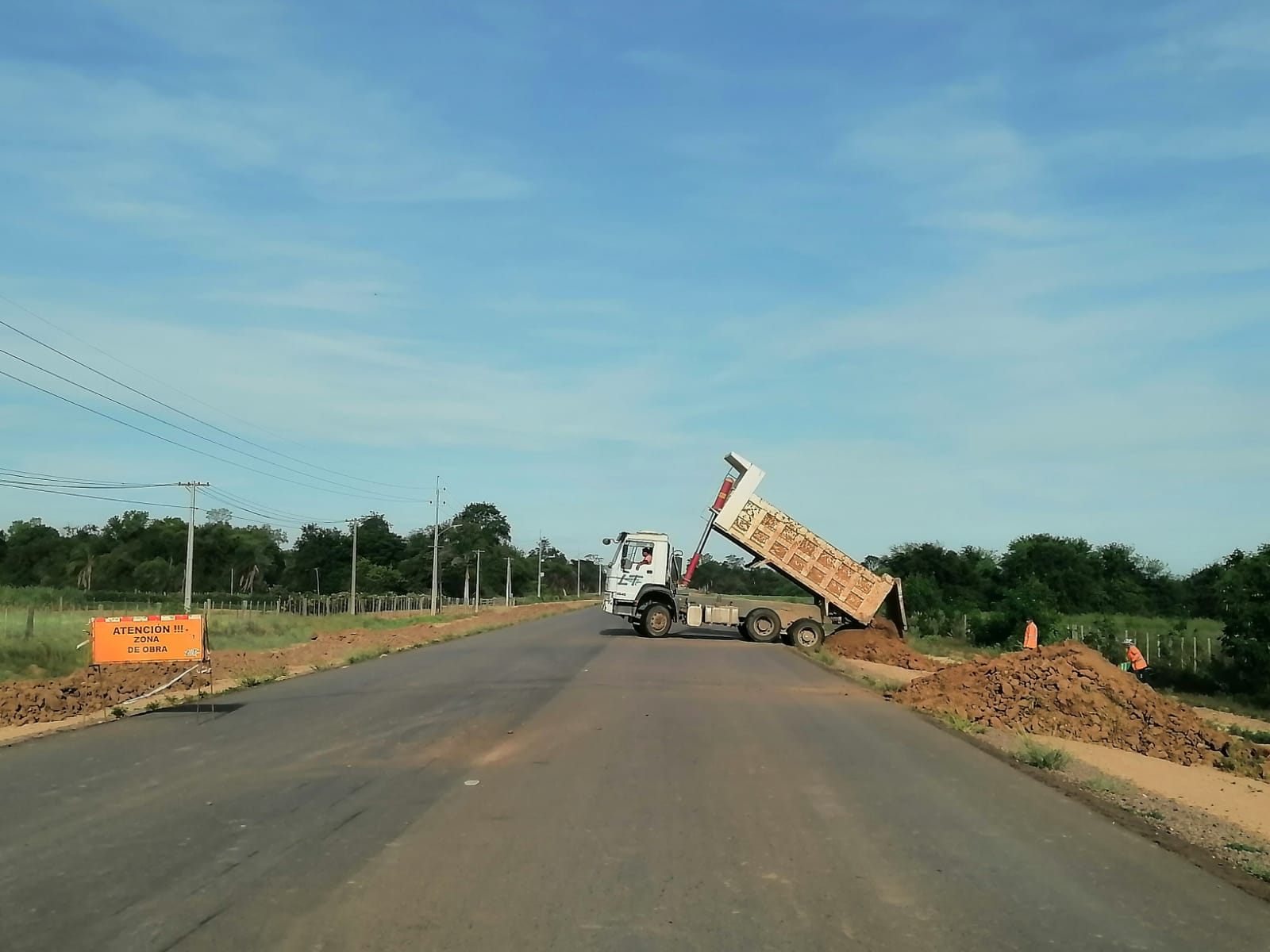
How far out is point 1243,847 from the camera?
8.70 meters

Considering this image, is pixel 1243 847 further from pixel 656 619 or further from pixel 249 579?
pixel 249 579

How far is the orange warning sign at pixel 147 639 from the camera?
52.3 ft

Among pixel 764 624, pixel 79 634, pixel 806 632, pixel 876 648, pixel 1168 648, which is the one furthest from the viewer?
pixel 764 624

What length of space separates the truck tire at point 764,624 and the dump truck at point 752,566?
3cm

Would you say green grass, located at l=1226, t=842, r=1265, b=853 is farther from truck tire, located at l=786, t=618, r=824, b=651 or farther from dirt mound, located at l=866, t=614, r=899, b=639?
truck tire, located at l=786, t=618, r=824, b=651

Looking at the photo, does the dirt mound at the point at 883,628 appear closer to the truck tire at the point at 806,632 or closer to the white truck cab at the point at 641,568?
the truck tire at the point at 806,632

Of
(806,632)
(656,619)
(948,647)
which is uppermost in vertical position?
(656,619)

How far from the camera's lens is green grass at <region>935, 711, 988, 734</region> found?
53.7 feet

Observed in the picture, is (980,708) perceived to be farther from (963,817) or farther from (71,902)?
(71,902)

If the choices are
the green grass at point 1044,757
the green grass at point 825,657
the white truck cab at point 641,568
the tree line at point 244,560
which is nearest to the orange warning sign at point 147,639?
the green grass at point 1044,757

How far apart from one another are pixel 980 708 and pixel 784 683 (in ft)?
16.7

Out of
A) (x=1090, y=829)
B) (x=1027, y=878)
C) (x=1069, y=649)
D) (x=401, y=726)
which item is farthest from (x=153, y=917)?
(x=1069, y=649)

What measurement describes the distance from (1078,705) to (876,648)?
18.4 m

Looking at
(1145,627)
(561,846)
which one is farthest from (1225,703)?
(561,846)
